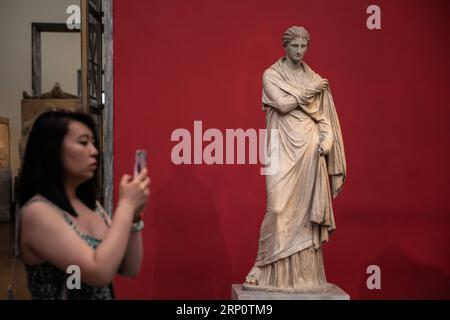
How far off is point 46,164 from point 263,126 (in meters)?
4.38

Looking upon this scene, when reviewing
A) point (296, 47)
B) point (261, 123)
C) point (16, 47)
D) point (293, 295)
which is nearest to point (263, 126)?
point (261, 123)

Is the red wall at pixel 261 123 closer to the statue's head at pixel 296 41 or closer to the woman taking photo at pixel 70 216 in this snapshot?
the statue's head at pixel 296 41

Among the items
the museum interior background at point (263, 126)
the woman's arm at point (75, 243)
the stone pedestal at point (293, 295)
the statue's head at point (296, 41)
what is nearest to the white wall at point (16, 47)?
the museum interior background at point (263, 126)

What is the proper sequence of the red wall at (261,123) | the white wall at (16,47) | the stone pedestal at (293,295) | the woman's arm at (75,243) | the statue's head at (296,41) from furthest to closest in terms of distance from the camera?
the white wall at (16,47) < the red wall at (261,123) < the statue's head at (296,41) < the stone pedestal at (293,295) < the woman's arm at (75,243)

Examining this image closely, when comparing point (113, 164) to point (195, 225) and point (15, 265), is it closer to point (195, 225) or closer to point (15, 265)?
point (195, 225)

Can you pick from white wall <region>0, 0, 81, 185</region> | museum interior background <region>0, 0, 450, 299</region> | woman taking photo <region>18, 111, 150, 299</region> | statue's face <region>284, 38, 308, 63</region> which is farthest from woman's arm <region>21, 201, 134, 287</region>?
white wall <region>0, 0, 81, 185</region>

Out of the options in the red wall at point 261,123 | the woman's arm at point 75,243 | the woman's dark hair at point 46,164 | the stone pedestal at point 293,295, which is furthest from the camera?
the red wall at point 261,123

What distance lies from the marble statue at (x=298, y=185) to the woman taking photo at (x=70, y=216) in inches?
108

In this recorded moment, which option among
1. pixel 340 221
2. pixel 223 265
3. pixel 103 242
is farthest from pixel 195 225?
pixel 103 242

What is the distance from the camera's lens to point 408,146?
6875 millimetres

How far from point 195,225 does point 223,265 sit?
463 millimetres

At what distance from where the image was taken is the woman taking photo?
229 cm

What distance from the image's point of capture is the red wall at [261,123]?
6.66m
